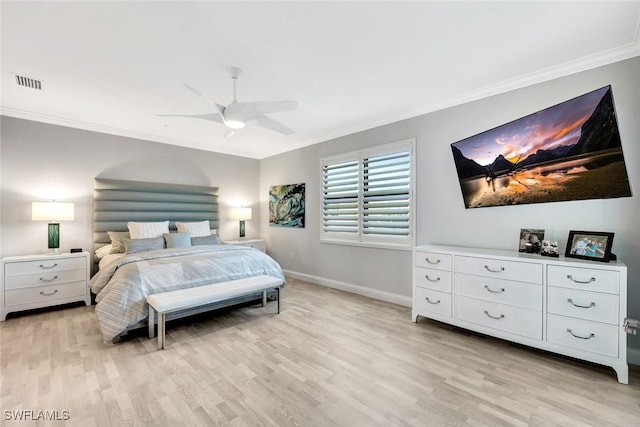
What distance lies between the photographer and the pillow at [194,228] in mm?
5055

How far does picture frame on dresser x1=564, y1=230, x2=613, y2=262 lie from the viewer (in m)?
2.36

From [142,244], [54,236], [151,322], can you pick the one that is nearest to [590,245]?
[151,322]

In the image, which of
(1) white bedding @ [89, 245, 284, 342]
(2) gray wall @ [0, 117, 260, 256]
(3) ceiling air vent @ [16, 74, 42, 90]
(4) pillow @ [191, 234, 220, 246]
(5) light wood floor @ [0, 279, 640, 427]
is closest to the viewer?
(5) light wood floor @ [0, 279, 640, 427]

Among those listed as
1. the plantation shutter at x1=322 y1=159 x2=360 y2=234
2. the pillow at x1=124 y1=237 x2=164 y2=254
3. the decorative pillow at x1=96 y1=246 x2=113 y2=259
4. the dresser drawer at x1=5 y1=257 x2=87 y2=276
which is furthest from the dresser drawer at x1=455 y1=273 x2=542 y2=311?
the dresser drawer at x1=5 y1=257 x2=87 y2=276

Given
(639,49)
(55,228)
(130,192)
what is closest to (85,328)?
(55,228)

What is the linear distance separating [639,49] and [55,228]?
22.1 feet

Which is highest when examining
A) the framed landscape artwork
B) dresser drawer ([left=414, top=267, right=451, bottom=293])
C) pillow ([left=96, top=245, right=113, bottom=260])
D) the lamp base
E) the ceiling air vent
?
the ceiling air vent

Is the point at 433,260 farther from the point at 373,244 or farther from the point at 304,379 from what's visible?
the point at 304,379

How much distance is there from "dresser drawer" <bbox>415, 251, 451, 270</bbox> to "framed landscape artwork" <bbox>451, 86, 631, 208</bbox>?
2.45 ft

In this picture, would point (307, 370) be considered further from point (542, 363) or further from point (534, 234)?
point (534, 234)

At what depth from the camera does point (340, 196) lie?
484 cm

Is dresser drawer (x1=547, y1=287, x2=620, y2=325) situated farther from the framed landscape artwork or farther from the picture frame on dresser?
the framed landscape artwork

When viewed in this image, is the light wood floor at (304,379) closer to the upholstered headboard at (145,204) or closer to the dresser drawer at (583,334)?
the dresser drawer at (583,334)

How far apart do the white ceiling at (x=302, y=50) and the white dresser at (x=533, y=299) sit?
183cm
